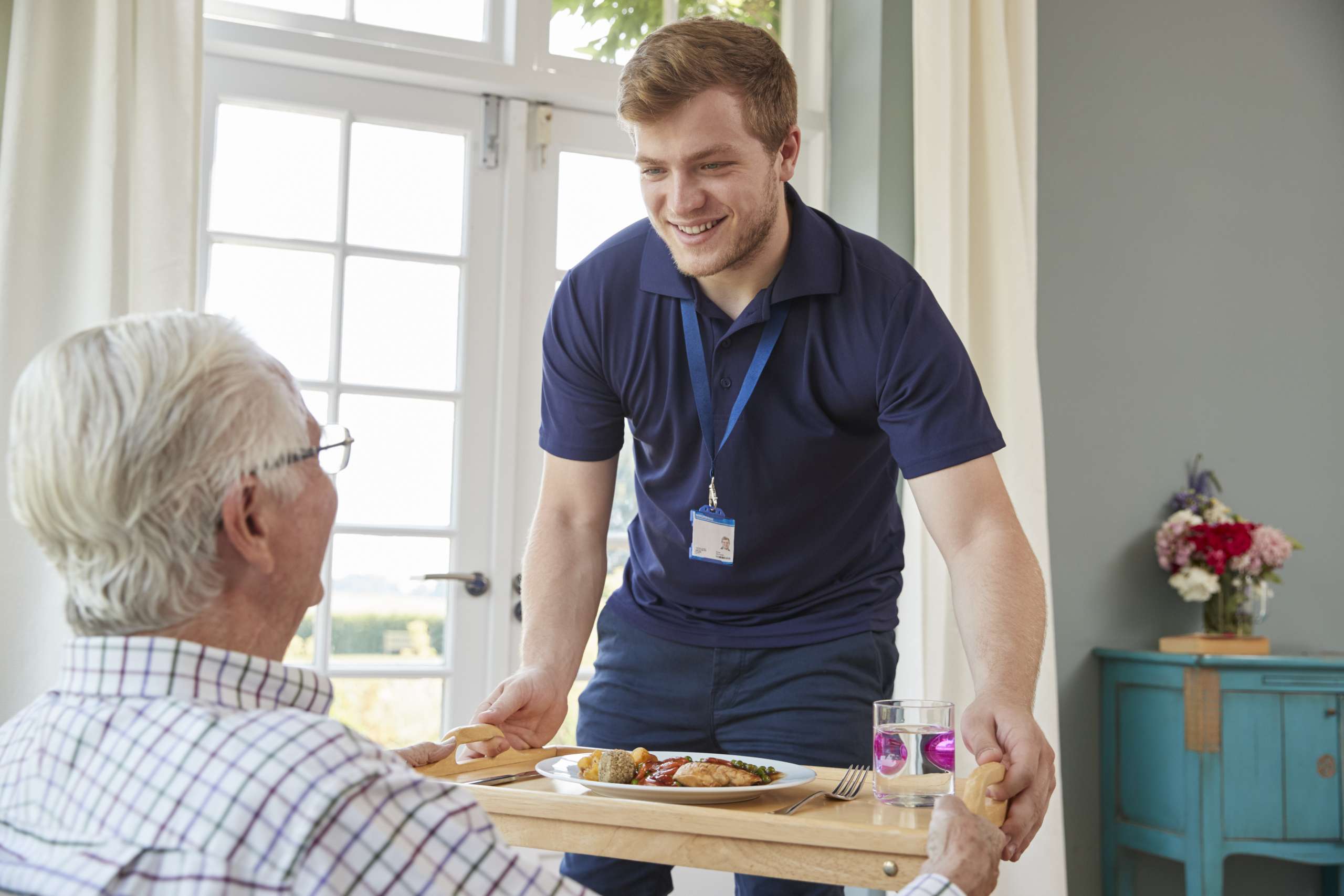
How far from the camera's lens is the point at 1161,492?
11.4 feet

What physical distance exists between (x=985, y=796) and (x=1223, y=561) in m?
2.37

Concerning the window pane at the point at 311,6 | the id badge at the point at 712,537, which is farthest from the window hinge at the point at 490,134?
the id badge at the point at 712,537

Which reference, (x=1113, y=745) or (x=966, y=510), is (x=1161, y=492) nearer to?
(x=1113, y=745)

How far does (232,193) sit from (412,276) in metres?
0.45

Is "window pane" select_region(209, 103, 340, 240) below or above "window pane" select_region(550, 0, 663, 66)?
below

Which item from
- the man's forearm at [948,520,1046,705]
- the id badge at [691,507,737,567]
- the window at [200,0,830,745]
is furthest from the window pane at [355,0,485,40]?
the man's forearm at [948,520,1046,705]

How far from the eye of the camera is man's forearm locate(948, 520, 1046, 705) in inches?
59.0

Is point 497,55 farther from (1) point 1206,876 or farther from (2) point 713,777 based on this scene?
(1) point 1206,876

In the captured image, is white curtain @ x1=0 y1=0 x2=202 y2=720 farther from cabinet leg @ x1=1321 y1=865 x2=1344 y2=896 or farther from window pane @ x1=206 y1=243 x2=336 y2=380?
cabinet leg @ x1=1321 y1=865 x2=1344 y2=896

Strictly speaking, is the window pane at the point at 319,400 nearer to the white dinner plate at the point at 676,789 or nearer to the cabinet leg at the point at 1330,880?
the white dinner plate at the point at 676,789

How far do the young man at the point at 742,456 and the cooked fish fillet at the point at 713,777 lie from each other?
407mm

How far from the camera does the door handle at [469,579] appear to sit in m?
2.90

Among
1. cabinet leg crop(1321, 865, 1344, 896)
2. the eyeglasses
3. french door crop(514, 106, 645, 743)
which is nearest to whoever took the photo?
the eyeglasses

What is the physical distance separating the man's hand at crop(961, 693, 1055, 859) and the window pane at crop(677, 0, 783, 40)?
8.08 feet
